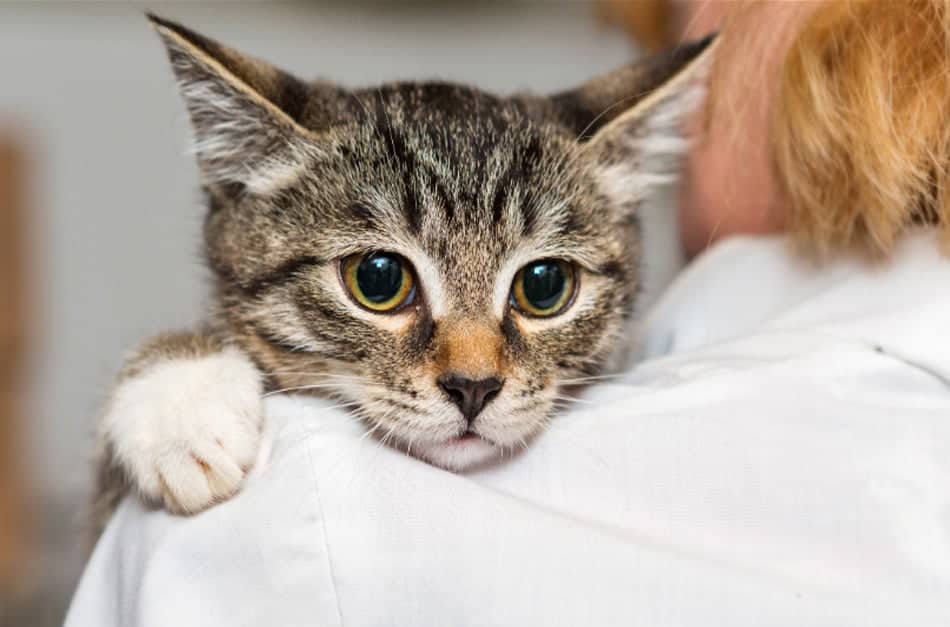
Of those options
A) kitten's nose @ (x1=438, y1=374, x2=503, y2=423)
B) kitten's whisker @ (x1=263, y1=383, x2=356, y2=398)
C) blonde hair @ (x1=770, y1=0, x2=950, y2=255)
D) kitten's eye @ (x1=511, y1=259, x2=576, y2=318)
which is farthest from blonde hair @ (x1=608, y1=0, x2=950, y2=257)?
kitten's whisker @ (x1=263, y1=383, x2=356, y2=398)

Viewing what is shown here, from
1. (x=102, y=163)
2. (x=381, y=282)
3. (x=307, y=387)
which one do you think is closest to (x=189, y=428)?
(x=307, y=387)

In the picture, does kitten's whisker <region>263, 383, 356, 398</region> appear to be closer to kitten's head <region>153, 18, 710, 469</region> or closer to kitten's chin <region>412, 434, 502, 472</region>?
kitten's head <region>153, 18, 710, 469</region>

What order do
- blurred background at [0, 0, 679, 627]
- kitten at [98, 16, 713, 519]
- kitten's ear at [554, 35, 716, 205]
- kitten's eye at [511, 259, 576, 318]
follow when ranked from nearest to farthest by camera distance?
kitten at [98, 16, 713, 519], kitten's eye at [511, 259, 576, 318], kitten's ear at [554, 35, 716, 205], blurred background at [0, 0, 679, 627]

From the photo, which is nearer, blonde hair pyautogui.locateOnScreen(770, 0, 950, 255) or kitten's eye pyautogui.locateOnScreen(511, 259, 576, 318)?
blonde hair pyautogui.locateOnScreen(770, 0, 950, 255)

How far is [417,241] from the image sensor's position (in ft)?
3.32

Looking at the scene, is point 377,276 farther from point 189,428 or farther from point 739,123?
point 739,123

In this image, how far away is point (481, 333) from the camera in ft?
3.19

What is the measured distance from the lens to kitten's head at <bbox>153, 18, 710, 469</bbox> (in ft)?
3.15

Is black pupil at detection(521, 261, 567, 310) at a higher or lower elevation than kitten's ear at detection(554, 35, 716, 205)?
lower

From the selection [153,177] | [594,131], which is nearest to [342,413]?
[594,131]

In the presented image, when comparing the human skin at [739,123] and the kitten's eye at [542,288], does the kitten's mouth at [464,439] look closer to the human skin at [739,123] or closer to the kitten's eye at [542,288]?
the kitten's eye at [542,288]

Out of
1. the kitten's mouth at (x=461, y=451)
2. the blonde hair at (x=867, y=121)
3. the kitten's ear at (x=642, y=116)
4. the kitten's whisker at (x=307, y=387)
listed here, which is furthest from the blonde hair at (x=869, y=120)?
the kitten's whisker at (x=307, y=387)

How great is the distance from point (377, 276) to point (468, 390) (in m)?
0.19

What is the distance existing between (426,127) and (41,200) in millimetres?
2778
